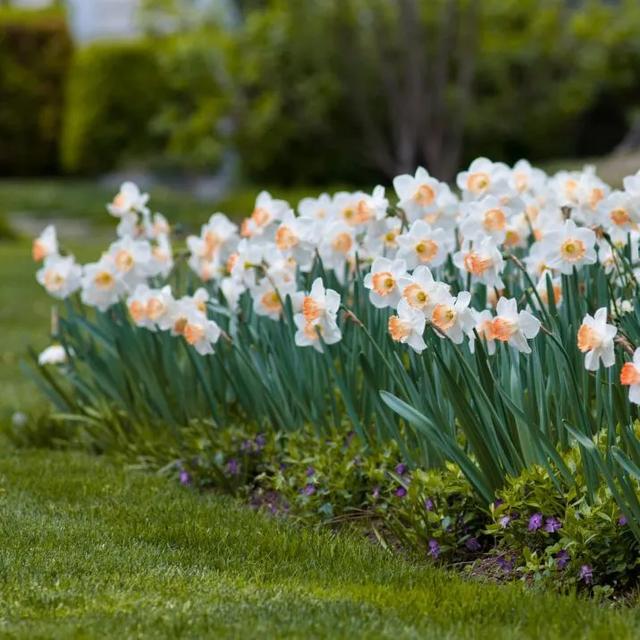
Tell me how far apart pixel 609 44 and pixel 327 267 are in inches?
495

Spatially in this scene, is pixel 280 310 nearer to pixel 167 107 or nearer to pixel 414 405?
pixel 414 405

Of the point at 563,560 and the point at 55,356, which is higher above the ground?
the point at 55,356

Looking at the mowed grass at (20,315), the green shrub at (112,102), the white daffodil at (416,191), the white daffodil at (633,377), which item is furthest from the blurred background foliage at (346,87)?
the white daffodil at (633,377)

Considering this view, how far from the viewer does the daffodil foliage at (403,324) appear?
3049mm

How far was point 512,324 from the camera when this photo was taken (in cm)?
295

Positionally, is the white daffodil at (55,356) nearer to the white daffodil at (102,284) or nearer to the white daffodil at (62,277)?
the white daffodil at (62,277)

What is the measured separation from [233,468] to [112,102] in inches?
543

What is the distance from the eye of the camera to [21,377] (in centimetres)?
654

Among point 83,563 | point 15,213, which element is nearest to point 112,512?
point 83,563

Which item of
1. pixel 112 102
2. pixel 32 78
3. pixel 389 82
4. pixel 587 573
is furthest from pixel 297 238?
pixel 32 78

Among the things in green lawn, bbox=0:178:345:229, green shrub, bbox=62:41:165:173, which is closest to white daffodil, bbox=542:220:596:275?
green lawn, bbox=0:178:345:229

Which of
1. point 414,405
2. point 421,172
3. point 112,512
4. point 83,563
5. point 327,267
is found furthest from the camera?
point 327,267

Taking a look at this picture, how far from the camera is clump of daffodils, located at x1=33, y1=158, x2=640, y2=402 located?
3.09 meters

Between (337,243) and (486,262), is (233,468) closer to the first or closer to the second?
(337,243)
